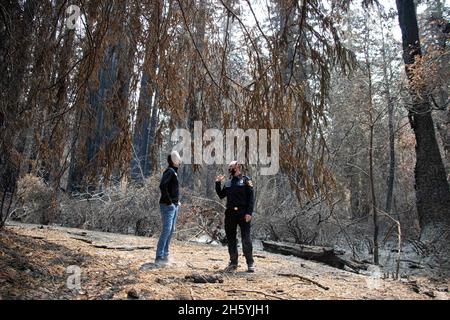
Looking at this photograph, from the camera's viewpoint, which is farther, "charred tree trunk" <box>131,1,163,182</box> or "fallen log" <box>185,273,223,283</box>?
"fallen log" <box>185,273,223,283</box>

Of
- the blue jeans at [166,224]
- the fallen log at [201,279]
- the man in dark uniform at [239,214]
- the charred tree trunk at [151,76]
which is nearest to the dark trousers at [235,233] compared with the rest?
the man in dark uniform at [239,214]

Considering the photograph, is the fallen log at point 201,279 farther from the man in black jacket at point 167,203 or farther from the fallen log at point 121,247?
the fallen log at point 121,247

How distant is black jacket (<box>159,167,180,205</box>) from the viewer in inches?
242

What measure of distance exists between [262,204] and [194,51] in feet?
30.0

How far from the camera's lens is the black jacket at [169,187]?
6156mm

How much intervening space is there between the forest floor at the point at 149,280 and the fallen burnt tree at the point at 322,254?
1298mm

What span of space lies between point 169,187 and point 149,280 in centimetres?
173

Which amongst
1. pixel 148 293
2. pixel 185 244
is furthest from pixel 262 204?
pixel 148 293

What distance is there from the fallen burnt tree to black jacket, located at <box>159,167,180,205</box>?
14.0 ft

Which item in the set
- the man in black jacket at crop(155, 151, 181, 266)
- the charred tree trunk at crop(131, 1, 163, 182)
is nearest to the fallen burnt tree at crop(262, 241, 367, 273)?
the man in black jacket at crop(155, 151, 181, 266)

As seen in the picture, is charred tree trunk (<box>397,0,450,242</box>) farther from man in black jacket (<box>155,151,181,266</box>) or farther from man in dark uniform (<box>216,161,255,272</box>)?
man in black jacket (<box>155,151,181,266</box>)

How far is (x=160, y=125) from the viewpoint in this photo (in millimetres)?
3900

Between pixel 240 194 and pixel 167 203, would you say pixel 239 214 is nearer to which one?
pixel 240 194
